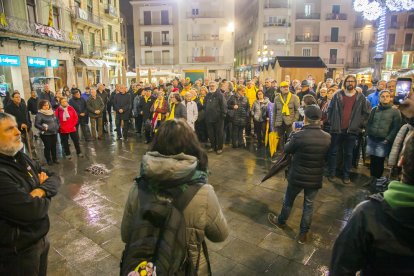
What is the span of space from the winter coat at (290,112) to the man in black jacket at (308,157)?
11.6ft

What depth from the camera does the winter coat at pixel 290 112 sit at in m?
7.12

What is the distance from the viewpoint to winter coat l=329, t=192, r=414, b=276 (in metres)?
1.23

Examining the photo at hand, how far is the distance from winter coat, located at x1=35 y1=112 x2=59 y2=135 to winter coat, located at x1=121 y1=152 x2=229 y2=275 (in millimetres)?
6000

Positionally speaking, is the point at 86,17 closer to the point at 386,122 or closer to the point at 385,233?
the point at 386,122

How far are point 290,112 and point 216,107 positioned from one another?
2.00 m

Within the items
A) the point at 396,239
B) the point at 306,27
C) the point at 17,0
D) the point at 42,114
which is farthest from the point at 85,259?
the point at 306,27

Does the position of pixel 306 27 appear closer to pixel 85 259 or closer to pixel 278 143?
pixel 278 143

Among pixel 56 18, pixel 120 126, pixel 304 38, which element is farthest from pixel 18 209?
pixel 304 38

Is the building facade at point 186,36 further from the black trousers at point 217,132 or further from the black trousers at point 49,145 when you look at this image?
the black trousers at point 49,145

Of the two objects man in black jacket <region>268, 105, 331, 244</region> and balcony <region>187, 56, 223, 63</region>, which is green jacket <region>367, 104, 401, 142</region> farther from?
balcony <region>187, 56, 223, 63</region>

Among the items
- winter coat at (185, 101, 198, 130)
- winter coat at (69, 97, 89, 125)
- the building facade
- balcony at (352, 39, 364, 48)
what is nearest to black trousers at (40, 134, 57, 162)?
winter coat at (69, 97, 89, 125)

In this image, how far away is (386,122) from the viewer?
5.30 meters

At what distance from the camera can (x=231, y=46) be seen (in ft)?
130

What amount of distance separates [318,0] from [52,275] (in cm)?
4415
